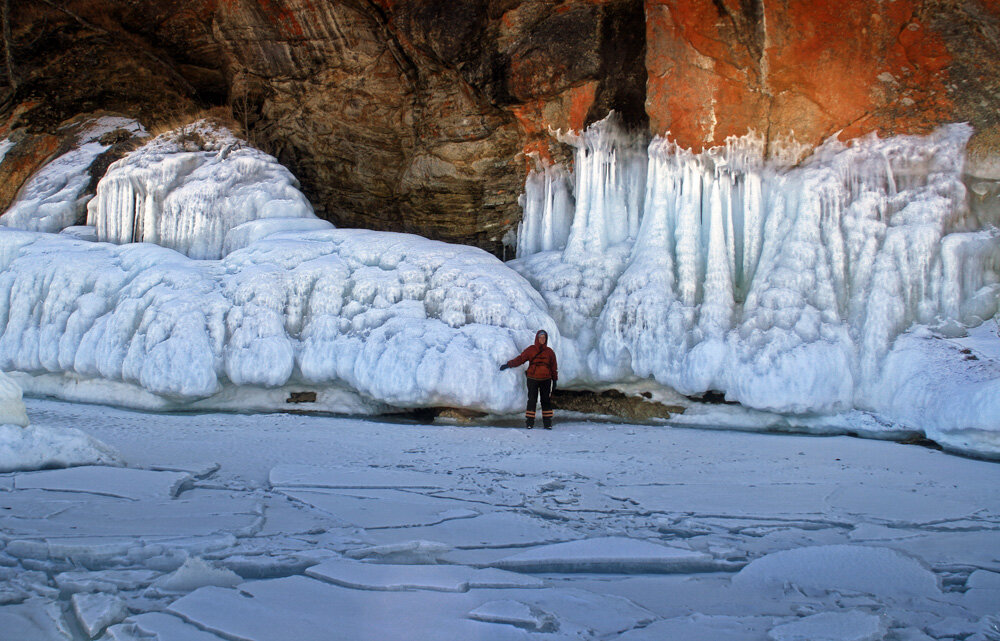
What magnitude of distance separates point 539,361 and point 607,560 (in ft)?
14.4

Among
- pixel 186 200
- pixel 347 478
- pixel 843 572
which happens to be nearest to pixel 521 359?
pixel 347 478

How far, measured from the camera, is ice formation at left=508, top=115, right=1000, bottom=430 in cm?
748

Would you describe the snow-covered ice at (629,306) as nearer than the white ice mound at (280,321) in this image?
Yes

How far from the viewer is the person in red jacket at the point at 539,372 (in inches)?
295

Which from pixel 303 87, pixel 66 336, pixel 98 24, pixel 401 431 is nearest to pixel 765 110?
pixel 401 431

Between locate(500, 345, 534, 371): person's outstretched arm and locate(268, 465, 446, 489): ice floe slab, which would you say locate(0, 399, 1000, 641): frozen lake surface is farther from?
locate(500, 345, 534, 371): person's outstretched arm

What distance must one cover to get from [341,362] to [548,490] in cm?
400

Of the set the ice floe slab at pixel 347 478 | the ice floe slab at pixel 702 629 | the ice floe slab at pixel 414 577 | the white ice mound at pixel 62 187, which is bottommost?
the ice floe slab at pixel 702 629

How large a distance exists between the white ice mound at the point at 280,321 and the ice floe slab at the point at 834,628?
5.18 metres

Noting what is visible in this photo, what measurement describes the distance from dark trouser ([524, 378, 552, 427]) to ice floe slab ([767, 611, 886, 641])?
4.88 metres

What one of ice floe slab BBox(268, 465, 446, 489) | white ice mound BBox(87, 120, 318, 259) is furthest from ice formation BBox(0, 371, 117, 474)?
white ice mound BBox(87, 120, 318, 259)

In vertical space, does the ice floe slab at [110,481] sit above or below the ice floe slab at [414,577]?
above

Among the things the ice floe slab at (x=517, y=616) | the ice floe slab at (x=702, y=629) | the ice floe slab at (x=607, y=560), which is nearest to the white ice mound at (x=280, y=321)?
the ice floe slab at (x=607, y=560)

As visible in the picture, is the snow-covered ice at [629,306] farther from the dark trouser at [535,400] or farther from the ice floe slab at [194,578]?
the ice floe slab at [194,578]
